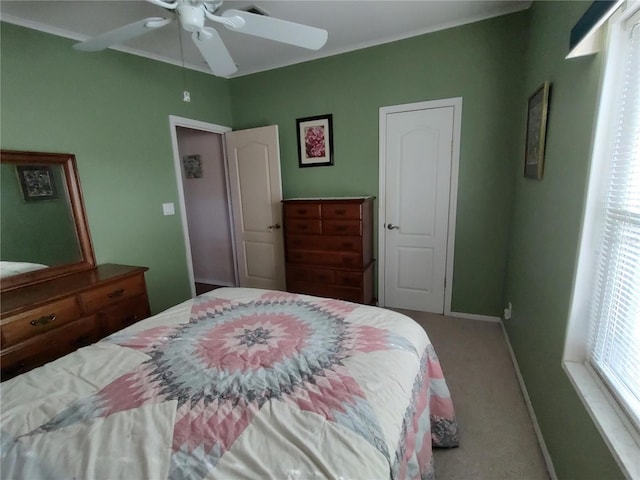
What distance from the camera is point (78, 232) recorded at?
7.48 ft

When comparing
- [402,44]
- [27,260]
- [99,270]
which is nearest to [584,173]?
[402,44]

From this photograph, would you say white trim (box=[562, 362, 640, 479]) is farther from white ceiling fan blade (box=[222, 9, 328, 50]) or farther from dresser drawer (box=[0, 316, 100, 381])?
dresser drawer (box=[0, 316, 100, 381])

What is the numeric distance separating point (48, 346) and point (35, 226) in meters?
→ 0.88

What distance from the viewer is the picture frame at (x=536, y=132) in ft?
5.54

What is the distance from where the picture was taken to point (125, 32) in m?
1.48

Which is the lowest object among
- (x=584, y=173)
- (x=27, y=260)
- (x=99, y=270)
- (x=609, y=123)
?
(x=99, y=270)

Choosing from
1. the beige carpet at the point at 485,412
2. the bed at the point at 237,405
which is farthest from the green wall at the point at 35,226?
the beige carpet at the point at 485,412

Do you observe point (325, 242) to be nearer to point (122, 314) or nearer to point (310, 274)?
point (310, 274)

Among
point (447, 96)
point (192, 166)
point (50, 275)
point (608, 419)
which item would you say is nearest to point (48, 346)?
point (50, 275)

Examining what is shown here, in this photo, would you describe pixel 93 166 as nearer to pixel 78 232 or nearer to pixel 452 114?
pixel 78 232

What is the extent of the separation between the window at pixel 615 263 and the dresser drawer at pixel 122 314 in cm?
258

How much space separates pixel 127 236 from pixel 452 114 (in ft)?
10.0

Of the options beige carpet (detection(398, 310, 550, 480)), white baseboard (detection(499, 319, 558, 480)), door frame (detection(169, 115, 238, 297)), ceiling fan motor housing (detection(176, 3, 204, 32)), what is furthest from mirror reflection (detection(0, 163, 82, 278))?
white baseboard (detection(499, 319, 558, 480))

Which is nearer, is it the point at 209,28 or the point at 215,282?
the point at 209,28
